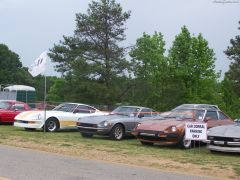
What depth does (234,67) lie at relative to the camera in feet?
192

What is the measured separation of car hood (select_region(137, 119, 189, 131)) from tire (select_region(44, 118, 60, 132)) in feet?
20.2

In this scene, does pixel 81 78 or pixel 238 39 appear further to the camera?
pixel 238 39

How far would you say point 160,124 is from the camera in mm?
16094

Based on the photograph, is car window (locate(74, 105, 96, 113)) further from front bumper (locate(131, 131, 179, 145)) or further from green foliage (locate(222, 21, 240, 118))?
green foliage (locate(222, 21, 240, 118))

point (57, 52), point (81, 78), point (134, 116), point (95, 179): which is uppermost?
point (57, 52)

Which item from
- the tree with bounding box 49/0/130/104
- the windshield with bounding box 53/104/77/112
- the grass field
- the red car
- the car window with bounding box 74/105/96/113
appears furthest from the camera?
the tree with bounding box 49/0/130/104

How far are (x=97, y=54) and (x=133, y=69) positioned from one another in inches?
169

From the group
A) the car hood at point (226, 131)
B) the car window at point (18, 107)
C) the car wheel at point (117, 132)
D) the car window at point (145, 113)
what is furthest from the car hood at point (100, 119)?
the car window at point (18, 107)

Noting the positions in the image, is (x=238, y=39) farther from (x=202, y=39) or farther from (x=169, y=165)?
(x=169, y=165)

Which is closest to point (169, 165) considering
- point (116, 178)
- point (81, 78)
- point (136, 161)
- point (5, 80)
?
point (136, 161)

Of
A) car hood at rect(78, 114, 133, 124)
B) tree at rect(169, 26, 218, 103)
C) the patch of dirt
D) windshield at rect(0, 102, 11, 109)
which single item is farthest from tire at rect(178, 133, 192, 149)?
tree at rect(169, 26, 218, 103)

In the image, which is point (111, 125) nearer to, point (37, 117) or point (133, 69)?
point (37, 117)

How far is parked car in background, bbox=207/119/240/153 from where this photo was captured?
46.1 feet

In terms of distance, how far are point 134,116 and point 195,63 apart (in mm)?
37223
